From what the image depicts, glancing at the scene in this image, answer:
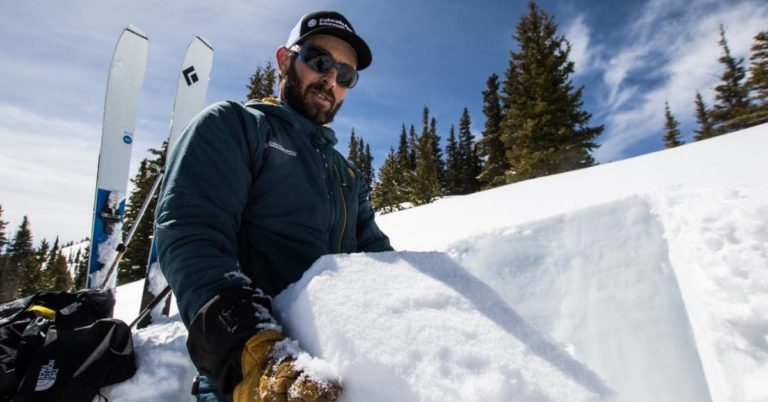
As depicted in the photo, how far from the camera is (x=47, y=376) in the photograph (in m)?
1.76

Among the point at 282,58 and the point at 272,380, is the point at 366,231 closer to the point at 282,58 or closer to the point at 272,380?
the point at 282,58

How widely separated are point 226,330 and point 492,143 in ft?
95.3

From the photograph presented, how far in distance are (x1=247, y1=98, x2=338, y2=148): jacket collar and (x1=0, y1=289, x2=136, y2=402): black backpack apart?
5.30ft

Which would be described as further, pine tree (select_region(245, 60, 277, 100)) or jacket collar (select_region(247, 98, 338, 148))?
pine tree (select_region(245, 60, 277, 100))

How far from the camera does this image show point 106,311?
240cm

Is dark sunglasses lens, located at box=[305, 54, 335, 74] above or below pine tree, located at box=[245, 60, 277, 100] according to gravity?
below

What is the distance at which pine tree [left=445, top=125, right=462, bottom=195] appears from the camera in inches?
1763

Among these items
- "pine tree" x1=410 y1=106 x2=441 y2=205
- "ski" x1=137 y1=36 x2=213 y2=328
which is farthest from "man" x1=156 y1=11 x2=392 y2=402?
"pine tree" x1=410 y1=106 x2=441 y2=205

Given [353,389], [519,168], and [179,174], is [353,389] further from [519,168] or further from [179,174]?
[519,168]

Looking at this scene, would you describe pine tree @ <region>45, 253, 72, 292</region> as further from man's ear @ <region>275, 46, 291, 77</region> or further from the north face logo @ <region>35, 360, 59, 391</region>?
man's ear @ <region>275, 46, 291, 77</region>

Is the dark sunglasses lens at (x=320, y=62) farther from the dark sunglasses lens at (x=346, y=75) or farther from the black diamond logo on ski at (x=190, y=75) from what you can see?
the black diamond logo on ski at (x=190, y=75)

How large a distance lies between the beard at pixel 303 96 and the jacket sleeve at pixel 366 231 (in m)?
0.49

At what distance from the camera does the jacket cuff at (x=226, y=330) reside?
1017 millimetres

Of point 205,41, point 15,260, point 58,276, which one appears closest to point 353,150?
point 58,276
